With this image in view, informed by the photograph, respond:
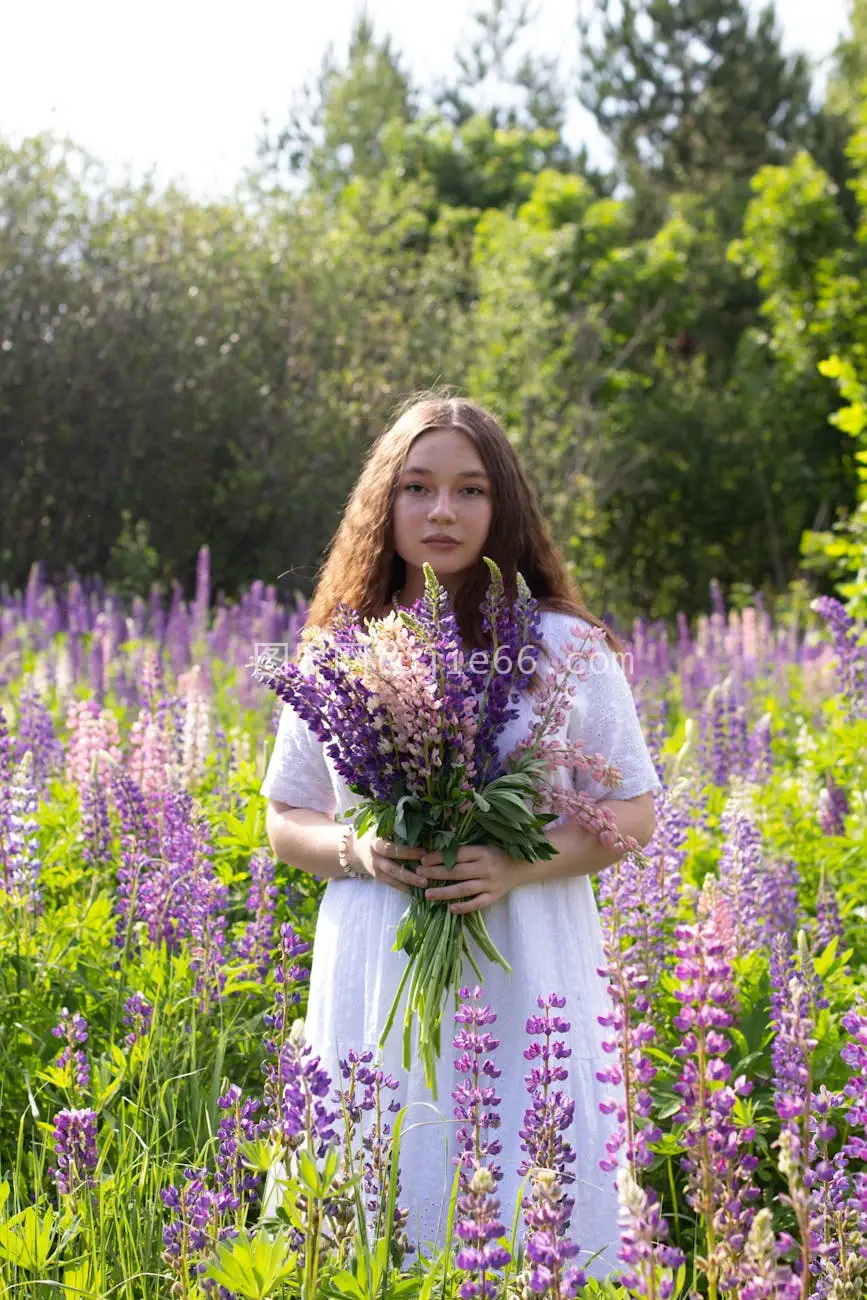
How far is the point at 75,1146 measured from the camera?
217 cm

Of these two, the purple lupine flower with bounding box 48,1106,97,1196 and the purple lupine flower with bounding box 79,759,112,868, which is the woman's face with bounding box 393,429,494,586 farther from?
the purple lupine flower with bounding box 79,759,112,868

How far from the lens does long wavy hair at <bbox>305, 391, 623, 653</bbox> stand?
283cm

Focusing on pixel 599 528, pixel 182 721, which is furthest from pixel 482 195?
pixel 182 721

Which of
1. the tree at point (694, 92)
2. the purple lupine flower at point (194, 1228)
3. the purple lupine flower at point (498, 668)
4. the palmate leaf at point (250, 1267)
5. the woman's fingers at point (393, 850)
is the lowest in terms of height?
the purple lupine flower at point (194, 1228)

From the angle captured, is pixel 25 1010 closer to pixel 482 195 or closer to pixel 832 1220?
pixel 832 1220

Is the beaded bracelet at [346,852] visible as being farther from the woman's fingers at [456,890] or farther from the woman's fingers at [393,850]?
the woman's fingers at [456,890]

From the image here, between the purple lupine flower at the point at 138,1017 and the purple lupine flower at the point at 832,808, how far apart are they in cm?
254

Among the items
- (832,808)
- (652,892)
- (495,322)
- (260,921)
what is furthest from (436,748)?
(495,322)

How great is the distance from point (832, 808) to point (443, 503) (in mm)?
2530

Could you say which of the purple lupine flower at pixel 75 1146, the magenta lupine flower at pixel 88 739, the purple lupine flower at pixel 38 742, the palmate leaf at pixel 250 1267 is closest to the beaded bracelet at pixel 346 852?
the purple lupine flower at pixel 75 1146

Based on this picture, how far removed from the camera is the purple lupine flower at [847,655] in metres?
4.47

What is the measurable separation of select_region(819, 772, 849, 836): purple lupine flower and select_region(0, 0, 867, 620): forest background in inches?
27.3

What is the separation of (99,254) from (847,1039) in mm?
11730

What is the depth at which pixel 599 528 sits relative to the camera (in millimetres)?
20141
